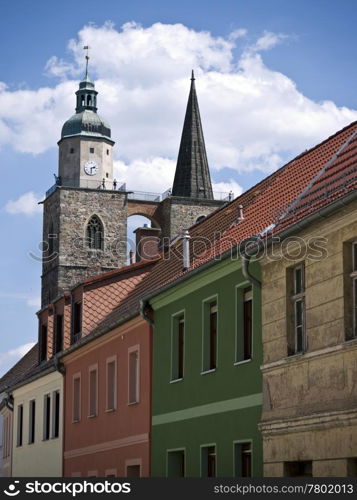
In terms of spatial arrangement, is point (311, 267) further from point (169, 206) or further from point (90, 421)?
point (169, 206)

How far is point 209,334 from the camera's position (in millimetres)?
21172

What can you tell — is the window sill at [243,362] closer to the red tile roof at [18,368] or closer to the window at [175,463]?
the window at [175,463]

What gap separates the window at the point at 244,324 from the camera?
19.3 metres

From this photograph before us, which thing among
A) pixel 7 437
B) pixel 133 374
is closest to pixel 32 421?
pixel 7 437

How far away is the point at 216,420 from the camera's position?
20.2 m

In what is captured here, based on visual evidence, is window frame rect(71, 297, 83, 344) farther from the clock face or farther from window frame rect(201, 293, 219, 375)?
the clock face

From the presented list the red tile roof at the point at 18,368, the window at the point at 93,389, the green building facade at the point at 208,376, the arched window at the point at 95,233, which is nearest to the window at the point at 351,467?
the green building facade at the point at 208,376

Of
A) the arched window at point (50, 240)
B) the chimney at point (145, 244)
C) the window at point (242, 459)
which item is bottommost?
the window at point (242, 459)

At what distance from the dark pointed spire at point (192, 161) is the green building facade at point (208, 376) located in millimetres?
87119

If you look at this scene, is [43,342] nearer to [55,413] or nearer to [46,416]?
[46,416]

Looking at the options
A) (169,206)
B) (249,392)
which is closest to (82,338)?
(249,392)

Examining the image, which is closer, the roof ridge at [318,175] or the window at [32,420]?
the roof ridge at [318,175]

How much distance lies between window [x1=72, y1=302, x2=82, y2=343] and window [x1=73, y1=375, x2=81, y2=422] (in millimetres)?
1953

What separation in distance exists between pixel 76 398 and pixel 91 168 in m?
86.8
